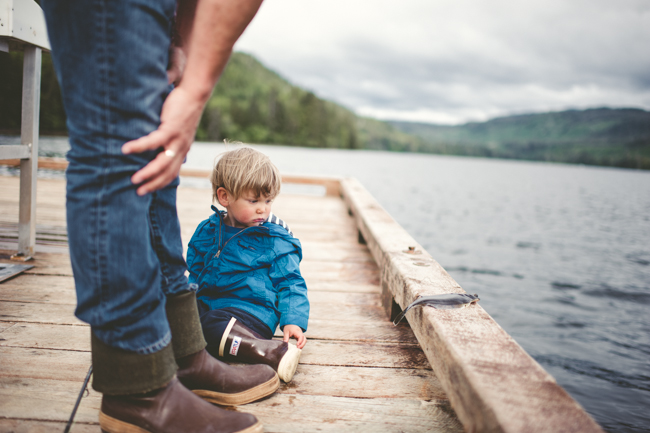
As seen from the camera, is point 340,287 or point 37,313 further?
point 340,287

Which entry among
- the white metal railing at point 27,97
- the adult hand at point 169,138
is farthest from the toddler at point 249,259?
the white metal railing at point 27,97

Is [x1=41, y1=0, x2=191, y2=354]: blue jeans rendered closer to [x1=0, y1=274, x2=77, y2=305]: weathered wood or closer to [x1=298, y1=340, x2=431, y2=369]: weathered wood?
[x1=298, y1=340, x2=431, y2=369]: weathered wood

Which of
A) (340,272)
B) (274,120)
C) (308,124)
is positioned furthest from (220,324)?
(308,124)

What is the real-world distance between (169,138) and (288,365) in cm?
85

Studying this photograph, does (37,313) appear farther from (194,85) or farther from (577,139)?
(577,139)

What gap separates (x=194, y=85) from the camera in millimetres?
852

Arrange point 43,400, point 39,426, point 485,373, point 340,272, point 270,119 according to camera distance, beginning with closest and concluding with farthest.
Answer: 1. point 485,373
2. point 39,426
3. point 43,400
4. point 340,272
5. point 270,119

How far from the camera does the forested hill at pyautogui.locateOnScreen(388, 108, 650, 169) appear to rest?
96.6m

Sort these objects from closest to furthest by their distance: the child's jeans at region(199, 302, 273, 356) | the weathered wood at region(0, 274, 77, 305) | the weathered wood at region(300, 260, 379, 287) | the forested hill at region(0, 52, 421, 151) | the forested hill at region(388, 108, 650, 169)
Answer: the child's jeans at region(199, 302, 273, 356) → the weathered wood at region(0, 274, 77, 305) → the weathered wood at region(300, 260, 379, 287) → the forested hill at region(0, 52, 421, 151) → the forested hill at region(388, 108, 650, 169)

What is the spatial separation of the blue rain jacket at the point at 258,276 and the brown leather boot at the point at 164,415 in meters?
0.54

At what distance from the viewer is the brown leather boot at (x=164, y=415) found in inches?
37.9

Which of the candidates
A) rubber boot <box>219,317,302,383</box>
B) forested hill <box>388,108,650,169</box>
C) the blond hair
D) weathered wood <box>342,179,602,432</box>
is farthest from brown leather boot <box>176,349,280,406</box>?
forested hill <box>388,108,650,169</box>

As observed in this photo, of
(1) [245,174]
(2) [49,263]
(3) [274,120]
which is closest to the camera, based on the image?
(1) [245,174]

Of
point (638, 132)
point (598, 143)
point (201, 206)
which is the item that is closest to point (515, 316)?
point (201, 206)
